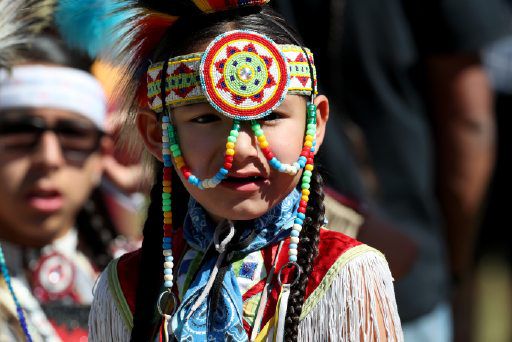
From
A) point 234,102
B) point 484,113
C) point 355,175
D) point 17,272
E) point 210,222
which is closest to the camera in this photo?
point 234,102

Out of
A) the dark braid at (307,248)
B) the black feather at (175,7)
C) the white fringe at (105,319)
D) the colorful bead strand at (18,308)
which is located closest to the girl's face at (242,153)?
the dark braid at (307,248)

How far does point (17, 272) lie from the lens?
3.96 m

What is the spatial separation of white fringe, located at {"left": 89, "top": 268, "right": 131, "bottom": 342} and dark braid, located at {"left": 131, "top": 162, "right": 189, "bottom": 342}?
6 cm

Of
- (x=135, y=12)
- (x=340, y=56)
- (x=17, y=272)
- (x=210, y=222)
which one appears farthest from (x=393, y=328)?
(x=340, y=56)

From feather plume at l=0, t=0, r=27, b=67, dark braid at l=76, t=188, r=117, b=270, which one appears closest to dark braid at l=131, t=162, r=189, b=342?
feather plume at l=0, t=0, r=27, b=67

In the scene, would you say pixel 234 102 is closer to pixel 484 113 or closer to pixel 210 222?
pixel 210 222

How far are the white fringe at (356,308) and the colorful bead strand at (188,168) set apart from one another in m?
0.35

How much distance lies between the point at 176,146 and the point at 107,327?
53cm

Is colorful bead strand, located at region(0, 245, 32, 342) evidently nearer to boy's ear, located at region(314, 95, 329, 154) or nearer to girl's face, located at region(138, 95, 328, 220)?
girl's face, located at region(138, 95, 328, 220)

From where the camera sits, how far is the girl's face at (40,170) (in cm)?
390

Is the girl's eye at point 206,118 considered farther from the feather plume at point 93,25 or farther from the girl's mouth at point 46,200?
the girl's mouth at point 46,200

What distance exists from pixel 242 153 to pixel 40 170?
1.44 meters

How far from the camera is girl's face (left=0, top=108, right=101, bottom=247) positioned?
3.90m

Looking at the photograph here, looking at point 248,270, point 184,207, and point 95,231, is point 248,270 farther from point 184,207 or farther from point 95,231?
point 95,231
